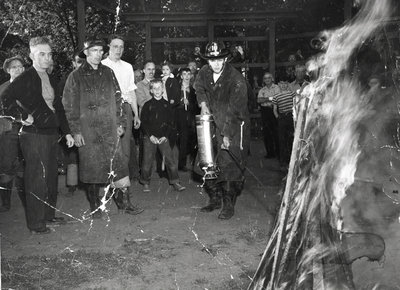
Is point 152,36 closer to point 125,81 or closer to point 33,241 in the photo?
point 125,81

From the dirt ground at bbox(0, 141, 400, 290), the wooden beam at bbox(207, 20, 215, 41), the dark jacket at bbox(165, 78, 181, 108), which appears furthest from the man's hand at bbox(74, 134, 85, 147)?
the wooden beam at bbox(207, 20, 215, 41)

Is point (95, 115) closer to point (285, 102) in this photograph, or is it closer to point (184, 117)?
point (184, 117)

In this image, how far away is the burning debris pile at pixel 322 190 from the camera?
3.01 m

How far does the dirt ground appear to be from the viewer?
441 centimetres

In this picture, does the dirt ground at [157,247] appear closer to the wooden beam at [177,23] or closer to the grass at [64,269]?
the grass at [64,269]

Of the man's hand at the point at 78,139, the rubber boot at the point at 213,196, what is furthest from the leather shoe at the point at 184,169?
the man's hand at the point at 78,139

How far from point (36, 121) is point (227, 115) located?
2.29 meters

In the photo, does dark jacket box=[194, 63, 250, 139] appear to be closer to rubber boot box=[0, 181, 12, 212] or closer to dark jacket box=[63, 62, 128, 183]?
dark jacket box=[63, 62, 128, 183]

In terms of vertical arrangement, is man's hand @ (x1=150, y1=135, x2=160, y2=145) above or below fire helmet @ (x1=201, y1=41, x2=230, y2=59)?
below

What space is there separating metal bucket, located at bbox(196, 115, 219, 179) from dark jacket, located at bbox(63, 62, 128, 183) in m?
1.02

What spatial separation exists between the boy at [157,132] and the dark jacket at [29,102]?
8.38 ft

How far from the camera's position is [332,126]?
135 inches

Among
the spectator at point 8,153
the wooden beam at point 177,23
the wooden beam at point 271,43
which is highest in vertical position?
the wooden beam at point 177,23

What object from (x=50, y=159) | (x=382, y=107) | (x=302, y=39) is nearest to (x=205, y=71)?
(x=50, y=159)
